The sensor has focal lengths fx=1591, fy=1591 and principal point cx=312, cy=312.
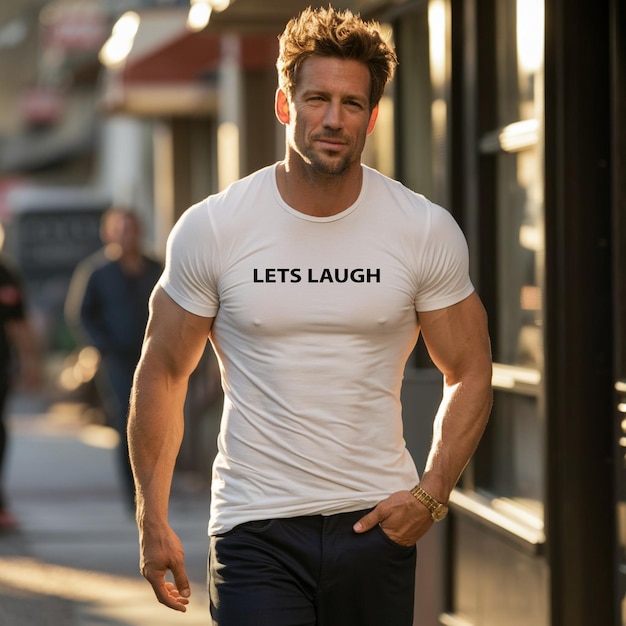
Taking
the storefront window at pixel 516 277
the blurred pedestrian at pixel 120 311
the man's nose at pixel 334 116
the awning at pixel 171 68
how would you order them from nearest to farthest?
1. the man's nose at pixel 334 116
2. the storefront window at pixel 516 277
3. the blurred pedestrian at pixel 120 311
4. the awning at pixel 171 68

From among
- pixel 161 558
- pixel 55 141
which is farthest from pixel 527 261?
pixel 55 141

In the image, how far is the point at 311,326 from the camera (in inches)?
141

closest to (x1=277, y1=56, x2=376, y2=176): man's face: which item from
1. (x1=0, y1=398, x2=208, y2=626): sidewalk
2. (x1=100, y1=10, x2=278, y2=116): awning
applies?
(x1=0, y1=398, x2=208, y2=626): sidewalk

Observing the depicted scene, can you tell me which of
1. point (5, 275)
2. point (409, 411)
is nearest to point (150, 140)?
point (5, 275)

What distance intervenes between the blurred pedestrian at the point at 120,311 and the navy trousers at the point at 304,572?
684 centimetres

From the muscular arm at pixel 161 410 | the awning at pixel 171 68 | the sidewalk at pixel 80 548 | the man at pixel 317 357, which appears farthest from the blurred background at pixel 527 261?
the awning at pixel 171 68

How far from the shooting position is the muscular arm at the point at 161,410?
370 centimetres

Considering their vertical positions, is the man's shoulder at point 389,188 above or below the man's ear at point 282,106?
below

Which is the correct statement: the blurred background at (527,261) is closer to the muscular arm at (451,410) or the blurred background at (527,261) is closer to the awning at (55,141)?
the muscular arm at (451,410)

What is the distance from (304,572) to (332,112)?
1042 mm

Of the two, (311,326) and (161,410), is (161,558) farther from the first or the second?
(311,326)

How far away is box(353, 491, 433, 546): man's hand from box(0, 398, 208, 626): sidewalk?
3547 mm

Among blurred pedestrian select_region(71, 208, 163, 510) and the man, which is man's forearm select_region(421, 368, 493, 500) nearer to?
the man

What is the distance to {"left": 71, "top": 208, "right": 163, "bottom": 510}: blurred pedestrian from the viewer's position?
10508 mm
